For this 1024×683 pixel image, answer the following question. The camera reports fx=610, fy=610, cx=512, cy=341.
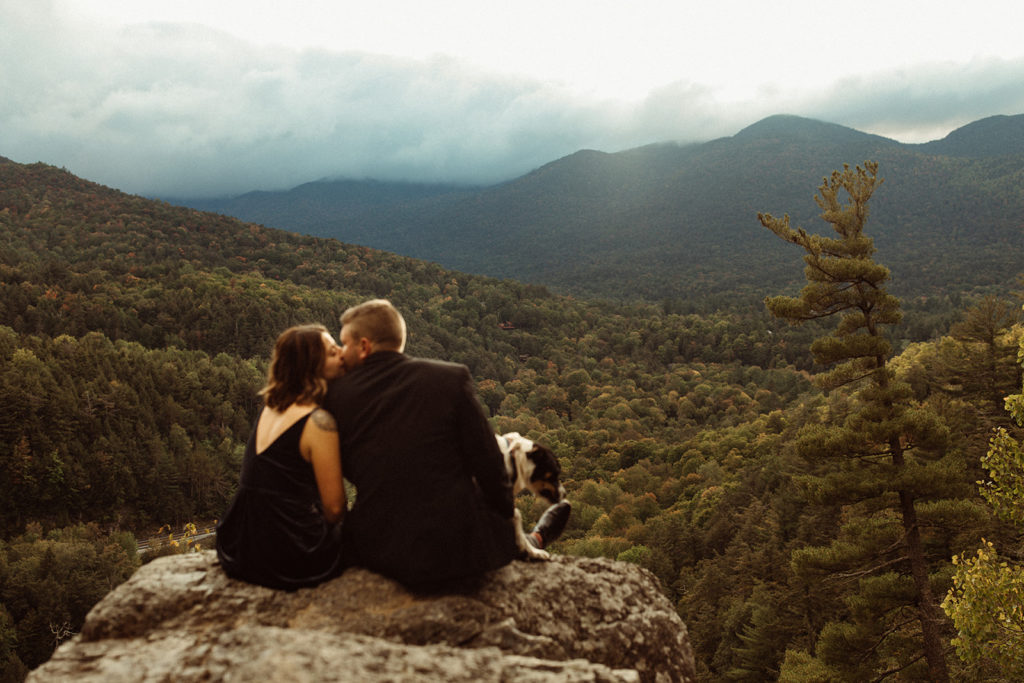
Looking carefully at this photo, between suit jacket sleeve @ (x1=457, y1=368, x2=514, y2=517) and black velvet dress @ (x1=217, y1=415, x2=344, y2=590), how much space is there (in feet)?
3.01

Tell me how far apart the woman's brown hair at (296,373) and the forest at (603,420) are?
420 mm

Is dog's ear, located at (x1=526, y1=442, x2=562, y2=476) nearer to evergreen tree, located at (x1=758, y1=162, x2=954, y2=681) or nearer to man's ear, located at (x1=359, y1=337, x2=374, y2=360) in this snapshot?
man's ear, located at (x1=359, y1=337, x2=374, y2=360)

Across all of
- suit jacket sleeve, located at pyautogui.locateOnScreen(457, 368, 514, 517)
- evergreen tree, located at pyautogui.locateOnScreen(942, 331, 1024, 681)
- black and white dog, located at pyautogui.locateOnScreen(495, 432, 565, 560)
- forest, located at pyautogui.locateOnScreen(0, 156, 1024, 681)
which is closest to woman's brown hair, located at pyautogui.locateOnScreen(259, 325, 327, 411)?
forest, located at pyautogui.locateOnScreen(0, 156, 1024, 681)

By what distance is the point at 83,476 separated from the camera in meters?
52.8

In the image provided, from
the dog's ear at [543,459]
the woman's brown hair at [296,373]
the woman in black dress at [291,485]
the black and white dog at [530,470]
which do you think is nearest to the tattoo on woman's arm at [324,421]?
the woman in black dress at [291,485]

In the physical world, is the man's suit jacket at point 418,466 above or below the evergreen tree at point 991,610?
above

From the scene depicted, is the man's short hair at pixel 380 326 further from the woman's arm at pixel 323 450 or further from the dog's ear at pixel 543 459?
the dog's ear at pixel 543 459

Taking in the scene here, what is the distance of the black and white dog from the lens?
4.07 m

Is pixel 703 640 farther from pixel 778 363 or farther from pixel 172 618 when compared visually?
pixel 778 363

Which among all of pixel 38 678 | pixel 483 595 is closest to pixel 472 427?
pixel 483 595

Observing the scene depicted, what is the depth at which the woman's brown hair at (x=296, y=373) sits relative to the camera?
3.61 m

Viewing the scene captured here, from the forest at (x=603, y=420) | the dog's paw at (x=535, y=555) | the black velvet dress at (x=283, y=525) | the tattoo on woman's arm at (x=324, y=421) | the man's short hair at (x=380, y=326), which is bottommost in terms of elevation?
the forest at (x=603, y=420)

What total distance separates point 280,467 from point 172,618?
3.30 ft

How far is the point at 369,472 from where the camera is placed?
344 cm
